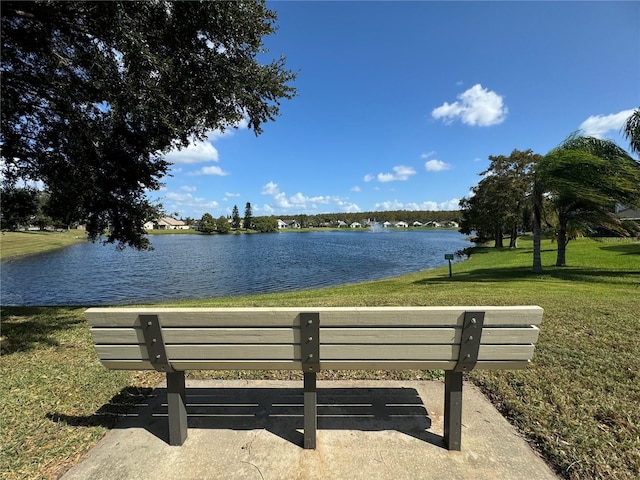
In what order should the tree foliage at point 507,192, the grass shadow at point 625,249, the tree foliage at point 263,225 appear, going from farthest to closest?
the tree foliage at point 263,225 < the tree foliage at point 507,192 < the grass shadow at point 625,249

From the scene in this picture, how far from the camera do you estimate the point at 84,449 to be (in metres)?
2.70

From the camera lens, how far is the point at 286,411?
3.17 meters

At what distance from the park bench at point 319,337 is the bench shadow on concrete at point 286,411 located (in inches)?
31.2

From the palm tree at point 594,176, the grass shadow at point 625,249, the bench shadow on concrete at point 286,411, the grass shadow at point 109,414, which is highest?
the palm tree at point 594,176

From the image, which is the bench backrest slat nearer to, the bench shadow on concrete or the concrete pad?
the concrete pad

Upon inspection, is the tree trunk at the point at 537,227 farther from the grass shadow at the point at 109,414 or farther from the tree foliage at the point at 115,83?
the grass shadow at the point at 109,414

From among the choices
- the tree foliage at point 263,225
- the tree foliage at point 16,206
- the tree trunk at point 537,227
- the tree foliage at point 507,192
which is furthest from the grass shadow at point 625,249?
the tree foliage at point 263,225

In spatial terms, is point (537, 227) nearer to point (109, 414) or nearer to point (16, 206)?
point (109, 414)

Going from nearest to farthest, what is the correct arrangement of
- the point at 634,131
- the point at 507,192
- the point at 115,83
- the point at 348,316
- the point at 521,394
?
1. the point at 348,316
2. the point at 521,394
3. the point at 115,83
4. the point at 634,131
5. the point at 507,192

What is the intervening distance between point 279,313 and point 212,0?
5143 millimetres

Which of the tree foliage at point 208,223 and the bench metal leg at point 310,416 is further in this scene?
the tree foliage at point 208,223

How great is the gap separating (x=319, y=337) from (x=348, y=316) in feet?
0.82

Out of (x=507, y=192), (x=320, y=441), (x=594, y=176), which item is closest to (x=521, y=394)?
(x=320, y=441)

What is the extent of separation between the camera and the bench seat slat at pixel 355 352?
2385 mm
